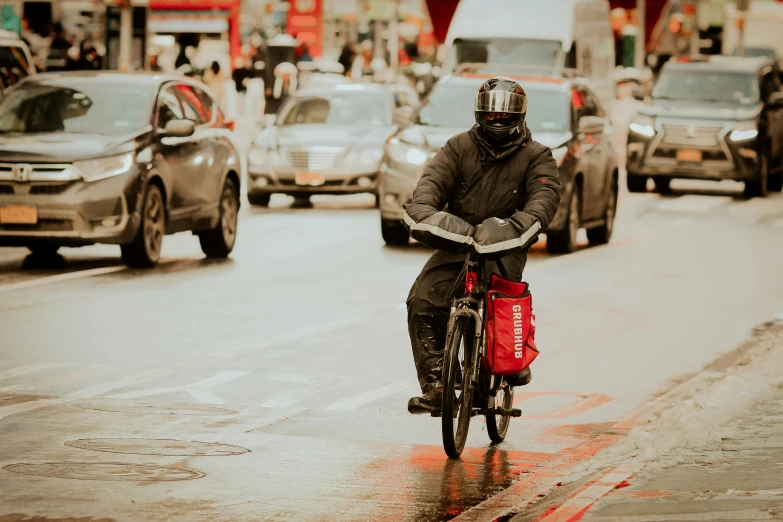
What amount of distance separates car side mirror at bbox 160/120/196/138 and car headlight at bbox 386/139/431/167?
3114mm

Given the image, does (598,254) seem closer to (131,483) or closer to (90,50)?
(131,483)

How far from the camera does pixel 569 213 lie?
19.1 meters

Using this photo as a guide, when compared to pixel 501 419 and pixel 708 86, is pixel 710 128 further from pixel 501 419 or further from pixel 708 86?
pixel 501 419

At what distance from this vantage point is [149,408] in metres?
9.58

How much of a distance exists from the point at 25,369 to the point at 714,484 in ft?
15.6

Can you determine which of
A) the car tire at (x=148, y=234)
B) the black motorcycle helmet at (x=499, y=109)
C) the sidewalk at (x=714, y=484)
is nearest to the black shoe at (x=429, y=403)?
the sidewalk at (x=714, y=484)

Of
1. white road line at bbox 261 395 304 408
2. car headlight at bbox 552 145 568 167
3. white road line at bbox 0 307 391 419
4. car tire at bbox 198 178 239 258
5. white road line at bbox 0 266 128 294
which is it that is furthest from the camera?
car headlight at bbox 552 145 568 167

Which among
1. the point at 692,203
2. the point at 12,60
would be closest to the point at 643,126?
the point at 692,203

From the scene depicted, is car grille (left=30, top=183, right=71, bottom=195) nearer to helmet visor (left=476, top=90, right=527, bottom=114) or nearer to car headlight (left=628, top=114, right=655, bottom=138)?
helmet visor (left=476, top=90, right=527, bottom=114)

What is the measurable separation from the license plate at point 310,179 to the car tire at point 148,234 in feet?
25.0

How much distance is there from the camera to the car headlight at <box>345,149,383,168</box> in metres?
24.5

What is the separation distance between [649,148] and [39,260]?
42.3 ft

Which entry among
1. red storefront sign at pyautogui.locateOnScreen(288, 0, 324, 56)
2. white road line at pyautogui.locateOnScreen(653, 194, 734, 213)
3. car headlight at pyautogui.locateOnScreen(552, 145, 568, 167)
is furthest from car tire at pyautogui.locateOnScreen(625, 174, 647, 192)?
red storefront sign at pyautogui.locateOnScreen(288, 0, 324, 56)

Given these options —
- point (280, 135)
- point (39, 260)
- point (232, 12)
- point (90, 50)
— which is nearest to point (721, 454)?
point (39, 260)
